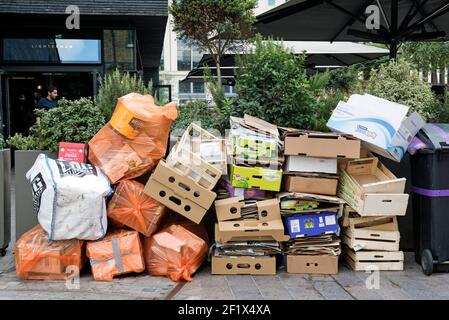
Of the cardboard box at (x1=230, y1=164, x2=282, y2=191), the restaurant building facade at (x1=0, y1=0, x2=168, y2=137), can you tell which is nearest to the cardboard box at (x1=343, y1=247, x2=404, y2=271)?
the cardboard box at (x1=230, y1=164, x2=282, y2=191)

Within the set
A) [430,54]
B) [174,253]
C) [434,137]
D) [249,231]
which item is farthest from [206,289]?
[430,54]

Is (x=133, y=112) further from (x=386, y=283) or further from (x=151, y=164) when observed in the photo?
(x=386, y=283)

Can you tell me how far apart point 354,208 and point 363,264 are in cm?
55

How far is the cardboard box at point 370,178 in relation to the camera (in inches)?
172

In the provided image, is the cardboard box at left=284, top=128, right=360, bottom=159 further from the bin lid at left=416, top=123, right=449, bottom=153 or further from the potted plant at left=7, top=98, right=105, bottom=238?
the potted plant at left=7, top=98, right=105, bottom=238

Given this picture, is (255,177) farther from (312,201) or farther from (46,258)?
(46,258)

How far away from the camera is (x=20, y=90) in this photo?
13328 mm

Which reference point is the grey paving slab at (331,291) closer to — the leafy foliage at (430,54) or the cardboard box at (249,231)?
the cardboard box at (249,231)

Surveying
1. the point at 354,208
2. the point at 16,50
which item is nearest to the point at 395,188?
the point at 354,208

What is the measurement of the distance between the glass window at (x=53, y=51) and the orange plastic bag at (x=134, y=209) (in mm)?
8172

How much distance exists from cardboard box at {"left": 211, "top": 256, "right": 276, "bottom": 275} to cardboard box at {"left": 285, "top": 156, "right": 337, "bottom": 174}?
856mm

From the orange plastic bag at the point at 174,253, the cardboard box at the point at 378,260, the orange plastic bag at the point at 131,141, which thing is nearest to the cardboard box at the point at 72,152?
the orange plastic bag at the point at 131,141

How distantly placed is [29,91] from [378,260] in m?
11.5

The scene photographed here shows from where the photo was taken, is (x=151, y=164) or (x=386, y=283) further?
(x=151, y=164)
